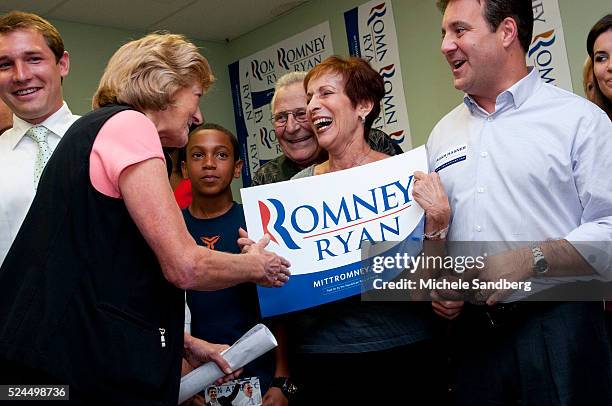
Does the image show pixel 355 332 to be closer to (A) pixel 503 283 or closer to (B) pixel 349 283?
(B) pixel 349 283

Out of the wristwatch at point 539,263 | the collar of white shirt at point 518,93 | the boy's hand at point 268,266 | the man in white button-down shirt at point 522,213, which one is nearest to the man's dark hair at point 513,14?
the man in white button-down shirt at point 522,213

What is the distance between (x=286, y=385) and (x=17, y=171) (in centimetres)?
106

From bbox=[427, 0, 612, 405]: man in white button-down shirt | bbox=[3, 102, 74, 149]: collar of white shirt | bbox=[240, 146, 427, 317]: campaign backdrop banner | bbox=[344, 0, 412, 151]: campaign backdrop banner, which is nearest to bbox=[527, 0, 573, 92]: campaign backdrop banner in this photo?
bbox=[344, 0, 412, 151]: campaign backdrop banner

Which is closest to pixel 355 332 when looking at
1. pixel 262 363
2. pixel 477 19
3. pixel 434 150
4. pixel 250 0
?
pixel 262 363

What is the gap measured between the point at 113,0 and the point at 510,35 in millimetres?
4085

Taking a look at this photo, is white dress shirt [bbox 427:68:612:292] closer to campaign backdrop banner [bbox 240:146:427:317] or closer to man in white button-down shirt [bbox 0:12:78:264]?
campaign backdrop banner [bbox 240:146:427:317]

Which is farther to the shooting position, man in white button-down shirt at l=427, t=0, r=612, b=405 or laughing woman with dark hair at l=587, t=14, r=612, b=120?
laughing woman with dark hair at l=587, t=14, r=612, b=120

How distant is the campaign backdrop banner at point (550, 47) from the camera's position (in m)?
3.71

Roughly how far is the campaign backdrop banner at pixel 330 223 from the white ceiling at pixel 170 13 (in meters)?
3.98

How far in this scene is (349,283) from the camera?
5.49 feet

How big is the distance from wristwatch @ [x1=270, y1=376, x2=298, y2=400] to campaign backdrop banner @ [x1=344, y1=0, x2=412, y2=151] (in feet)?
9.52

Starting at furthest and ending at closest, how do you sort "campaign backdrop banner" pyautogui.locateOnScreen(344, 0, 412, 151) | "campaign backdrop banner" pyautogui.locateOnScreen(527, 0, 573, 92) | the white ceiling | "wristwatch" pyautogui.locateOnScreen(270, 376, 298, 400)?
the white ceiling
"campaign backdrop banner" pyautogui.locateOnScreen(344, 0, 412, 151)
"campaign backdrop banner" pyautogui.locateOnScreen(527, 0, 573, 92)
"wristwatch" pyautogui.locateOnScreen(270, 376, 298, 400)

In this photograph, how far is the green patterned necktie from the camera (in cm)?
179

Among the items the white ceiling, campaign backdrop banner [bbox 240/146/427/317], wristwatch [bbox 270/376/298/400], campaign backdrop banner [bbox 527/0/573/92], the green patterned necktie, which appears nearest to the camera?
campaign backdrop banner [bbox 240/146/427/317]
